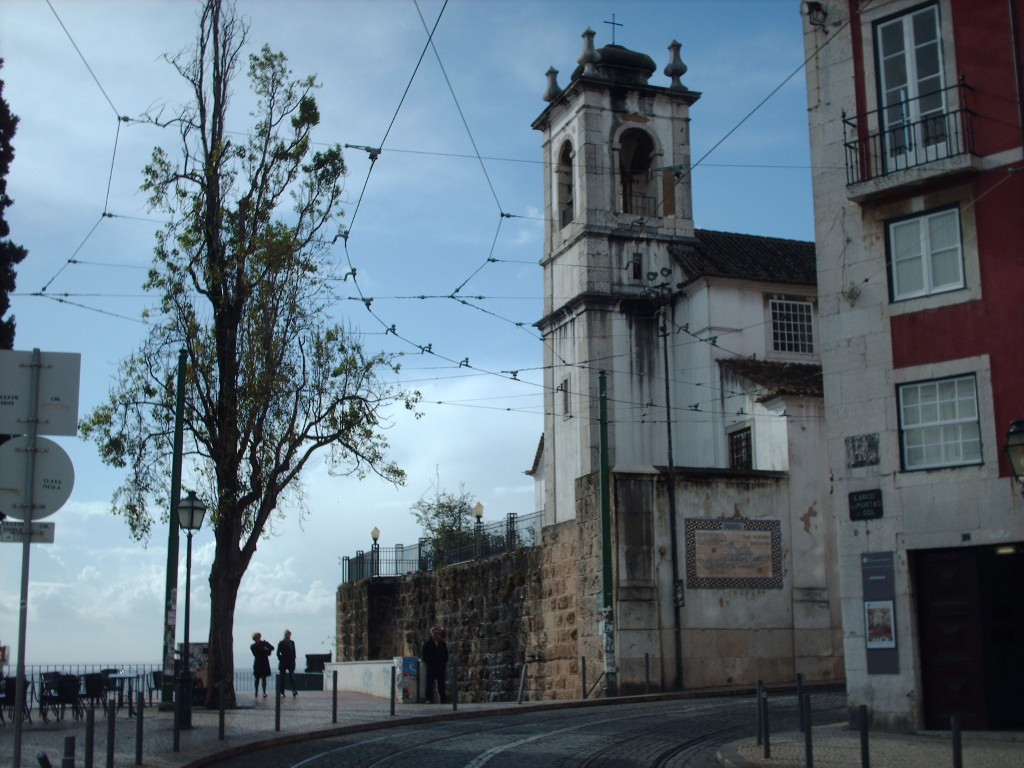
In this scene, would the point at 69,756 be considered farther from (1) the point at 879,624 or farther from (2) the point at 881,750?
(1) the point at 879,624

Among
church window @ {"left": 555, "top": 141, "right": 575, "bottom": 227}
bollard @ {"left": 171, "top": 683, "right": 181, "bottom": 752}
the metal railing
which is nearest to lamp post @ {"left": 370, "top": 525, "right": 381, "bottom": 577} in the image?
the metal railing

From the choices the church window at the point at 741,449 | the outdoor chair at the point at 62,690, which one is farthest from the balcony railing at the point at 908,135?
the church window at the point at 741,449

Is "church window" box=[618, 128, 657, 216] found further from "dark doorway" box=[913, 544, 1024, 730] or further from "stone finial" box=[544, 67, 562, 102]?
"dark doorway" box=[913, 544, 1024, 730]

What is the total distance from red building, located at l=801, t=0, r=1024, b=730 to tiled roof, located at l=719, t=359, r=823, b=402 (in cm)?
1356

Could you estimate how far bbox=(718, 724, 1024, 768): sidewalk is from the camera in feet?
44.6

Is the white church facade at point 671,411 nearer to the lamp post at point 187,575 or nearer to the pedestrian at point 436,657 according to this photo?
the pedestrian at point 436,657

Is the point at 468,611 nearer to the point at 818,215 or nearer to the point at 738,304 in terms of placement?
the point at 738,304

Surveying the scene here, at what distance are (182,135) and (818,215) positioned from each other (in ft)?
45.6

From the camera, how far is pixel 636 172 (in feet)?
143

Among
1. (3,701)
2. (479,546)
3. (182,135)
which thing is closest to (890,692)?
(3,701)

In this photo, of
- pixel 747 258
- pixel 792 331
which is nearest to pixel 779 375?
pixel 792 331

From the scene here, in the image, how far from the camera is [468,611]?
37.1 meters

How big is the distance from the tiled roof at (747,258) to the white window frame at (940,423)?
70.0 feet

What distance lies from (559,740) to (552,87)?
3047 centimetres
